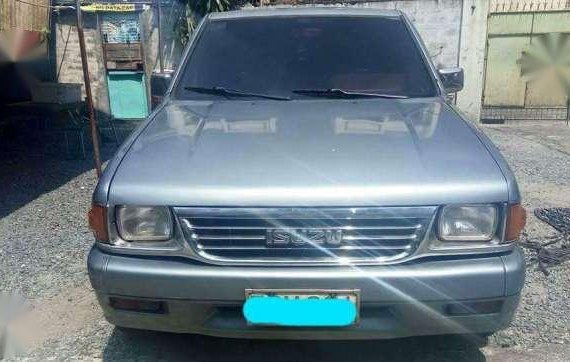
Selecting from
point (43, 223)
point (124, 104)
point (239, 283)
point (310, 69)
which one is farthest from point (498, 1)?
point (239, 283)

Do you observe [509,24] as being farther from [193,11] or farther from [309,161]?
[309,161]

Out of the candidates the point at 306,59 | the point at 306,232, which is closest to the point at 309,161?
the point at 306,232

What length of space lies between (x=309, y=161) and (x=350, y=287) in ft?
1.81

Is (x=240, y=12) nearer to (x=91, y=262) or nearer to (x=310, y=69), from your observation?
(x=310, y=69)

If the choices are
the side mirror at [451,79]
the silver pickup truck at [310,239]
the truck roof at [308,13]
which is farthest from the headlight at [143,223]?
the side mirror at [451,79]

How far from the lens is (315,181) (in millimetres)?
2129

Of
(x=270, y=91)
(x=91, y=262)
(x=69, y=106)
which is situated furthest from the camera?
(x=69, y=106)

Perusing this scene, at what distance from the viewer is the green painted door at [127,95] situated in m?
9.39

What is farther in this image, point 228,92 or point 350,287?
point 228,92

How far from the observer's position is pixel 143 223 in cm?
220

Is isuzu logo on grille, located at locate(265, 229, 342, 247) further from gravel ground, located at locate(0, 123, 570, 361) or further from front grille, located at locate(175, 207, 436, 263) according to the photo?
gravel ground, located at locate(0, 123, 570, 361)

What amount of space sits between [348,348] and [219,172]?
1.21 meters

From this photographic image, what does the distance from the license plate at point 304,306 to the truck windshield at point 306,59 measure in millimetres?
1401

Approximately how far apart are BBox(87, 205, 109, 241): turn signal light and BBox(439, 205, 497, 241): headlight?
1.36 metres
